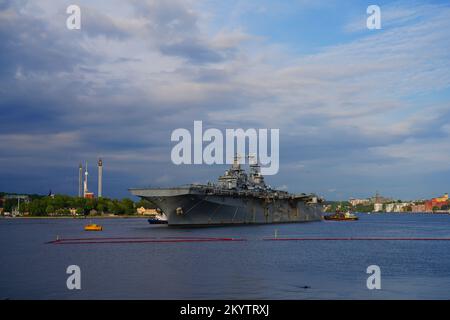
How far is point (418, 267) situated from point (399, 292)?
10.2 m

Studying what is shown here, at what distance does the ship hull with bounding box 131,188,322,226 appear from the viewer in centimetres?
6819

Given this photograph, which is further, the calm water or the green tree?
the green tree

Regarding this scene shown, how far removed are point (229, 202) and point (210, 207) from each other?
489cm

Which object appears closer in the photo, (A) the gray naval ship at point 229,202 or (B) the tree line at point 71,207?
(A) the gray naval ship at point 229,202

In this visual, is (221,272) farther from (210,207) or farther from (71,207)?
(71,207)

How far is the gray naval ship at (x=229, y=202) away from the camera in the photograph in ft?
227

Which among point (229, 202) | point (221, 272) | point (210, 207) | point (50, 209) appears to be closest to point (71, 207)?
point (50, 209)

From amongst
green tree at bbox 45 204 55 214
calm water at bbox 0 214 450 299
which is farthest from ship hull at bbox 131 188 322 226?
green tree at bbox 45 204 55 214

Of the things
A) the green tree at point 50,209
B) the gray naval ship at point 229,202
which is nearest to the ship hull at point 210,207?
the gray naval ship at point 229,202

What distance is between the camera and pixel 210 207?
74.9 meters

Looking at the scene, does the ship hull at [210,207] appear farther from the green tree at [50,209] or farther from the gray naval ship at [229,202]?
the green tree at [50,209]

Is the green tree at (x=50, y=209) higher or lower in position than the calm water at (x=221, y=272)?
lower

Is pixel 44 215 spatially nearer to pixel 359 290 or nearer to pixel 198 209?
pixel 198 209

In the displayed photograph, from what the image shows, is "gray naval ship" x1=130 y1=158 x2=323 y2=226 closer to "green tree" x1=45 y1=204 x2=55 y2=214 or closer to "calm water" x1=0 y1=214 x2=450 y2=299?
"calm water" x1=0 y1=214 x2=450 y2=299
